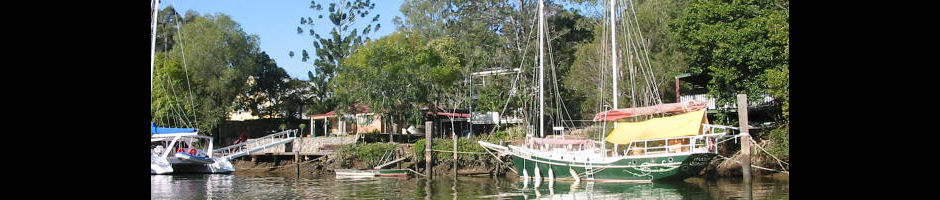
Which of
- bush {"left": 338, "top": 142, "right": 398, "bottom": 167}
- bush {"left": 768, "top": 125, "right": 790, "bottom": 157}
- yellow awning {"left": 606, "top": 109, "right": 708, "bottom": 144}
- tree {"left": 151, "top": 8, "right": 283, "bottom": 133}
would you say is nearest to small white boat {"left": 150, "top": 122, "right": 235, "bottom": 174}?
bush {"left": 338, "top": 142, "right": 398, "bottom": 167}

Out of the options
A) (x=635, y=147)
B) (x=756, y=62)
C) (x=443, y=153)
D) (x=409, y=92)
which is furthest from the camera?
(x=409, y=92)

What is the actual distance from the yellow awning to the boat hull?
0.82m

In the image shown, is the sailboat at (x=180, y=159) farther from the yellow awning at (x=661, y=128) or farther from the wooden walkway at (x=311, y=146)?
the yellow awning at (x=661, y=128)

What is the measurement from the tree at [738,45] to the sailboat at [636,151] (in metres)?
3.01

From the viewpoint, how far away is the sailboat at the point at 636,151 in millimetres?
29656

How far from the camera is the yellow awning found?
29.7 m

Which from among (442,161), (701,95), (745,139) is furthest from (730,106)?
(442,161)

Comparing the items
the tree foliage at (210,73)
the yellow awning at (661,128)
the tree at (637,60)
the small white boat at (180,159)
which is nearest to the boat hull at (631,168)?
the yellow awning at (661,128)

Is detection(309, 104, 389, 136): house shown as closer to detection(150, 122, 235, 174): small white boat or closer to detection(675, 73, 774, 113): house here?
detection(150, 122, 235, 174): small white boat

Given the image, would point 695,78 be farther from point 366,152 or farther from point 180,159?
point 180,159
